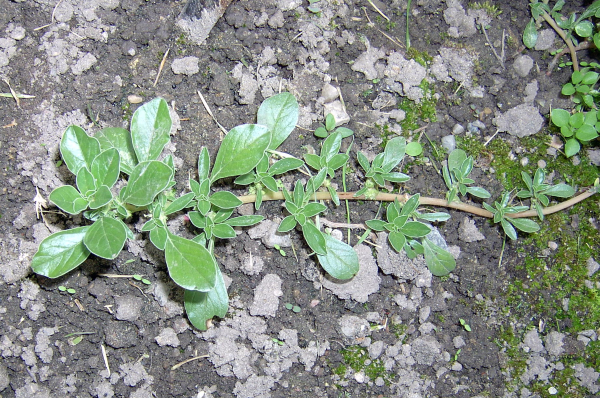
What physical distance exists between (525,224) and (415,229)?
63 cm

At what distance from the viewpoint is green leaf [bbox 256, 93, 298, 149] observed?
2.21m

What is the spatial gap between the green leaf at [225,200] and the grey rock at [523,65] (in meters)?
1.71

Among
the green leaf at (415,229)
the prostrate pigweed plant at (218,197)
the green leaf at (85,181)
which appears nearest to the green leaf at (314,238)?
the prostrate pigweed plant at (218,197)

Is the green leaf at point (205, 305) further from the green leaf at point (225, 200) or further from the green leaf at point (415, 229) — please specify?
the green leaf at point (415, 229)

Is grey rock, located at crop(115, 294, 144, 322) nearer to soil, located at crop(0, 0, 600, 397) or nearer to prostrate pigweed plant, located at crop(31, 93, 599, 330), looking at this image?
soil, located at crop(0, 0, 600, 397)

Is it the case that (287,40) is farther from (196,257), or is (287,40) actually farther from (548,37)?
(548,37)

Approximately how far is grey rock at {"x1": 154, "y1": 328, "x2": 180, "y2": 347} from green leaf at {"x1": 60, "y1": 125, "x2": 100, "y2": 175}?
0.86 metres

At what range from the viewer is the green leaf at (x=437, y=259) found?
2.27 meters

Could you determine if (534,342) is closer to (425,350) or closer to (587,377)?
(587,377)

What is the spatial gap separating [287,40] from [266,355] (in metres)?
1.60

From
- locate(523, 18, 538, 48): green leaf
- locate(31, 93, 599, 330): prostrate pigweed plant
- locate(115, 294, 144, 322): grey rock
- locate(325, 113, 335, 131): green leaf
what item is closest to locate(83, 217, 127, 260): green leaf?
locate(31, 93, 599, 330): prostrate pigweed plant

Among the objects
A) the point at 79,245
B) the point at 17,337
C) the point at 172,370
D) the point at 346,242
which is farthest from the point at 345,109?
the point at 17,337

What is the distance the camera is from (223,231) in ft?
6.70

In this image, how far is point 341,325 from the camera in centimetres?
228
